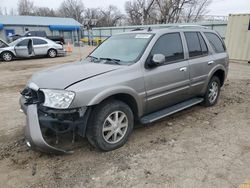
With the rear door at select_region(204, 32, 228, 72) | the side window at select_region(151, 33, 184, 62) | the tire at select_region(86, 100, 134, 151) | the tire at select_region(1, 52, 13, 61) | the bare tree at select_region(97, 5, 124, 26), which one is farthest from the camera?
the bare tree at select_region(97, 5, 124, 26)

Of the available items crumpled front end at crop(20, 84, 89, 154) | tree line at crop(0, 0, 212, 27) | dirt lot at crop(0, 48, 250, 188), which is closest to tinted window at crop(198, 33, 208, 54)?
dirt lot at crop(0, 48, 250, 188)

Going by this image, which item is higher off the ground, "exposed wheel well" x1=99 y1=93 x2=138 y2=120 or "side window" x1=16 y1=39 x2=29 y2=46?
"side window" x1=16 y1=39 x2=29 y2=46

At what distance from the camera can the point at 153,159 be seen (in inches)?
127

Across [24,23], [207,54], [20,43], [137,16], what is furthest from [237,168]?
[137,16]

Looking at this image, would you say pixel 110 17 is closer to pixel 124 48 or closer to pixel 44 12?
pixel 44 12

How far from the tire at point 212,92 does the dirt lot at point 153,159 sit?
62cm

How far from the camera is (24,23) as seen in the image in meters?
36.0

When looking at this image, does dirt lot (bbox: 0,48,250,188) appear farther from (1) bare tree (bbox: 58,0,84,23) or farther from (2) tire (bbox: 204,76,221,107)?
(1) bare tree (bbox: 58,0,84,23)

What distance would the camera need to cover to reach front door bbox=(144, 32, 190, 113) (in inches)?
147

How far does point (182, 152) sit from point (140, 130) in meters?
0.99

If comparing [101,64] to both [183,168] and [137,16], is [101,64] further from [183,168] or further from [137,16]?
[137,16]

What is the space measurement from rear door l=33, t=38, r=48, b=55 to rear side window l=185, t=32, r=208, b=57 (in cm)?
1315

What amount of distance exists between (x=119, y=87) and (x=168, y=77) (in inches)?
44.1

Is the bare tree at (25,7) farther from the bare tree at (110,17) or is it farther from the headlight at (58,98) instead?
the headlight at (58,98)
